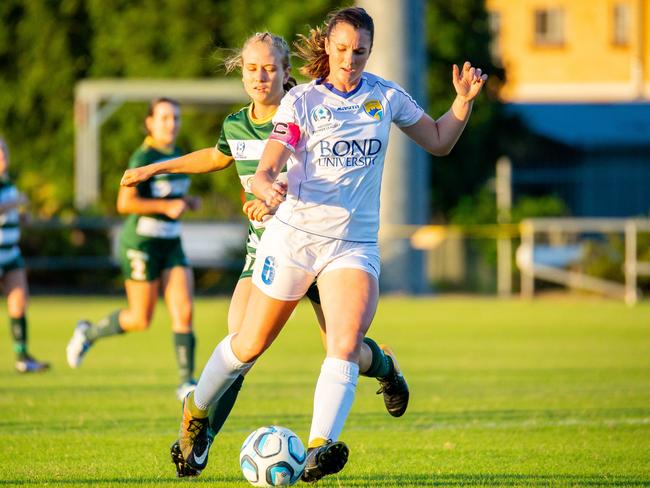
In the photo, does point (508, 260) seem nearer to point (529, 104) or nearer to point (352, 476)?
point (529, 104)

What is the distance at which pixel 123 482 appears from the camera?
252 inches

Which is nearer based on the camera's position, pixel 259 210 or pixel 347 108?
pixel 259 210

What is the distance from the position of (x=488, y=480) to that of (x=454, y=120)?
1.77 metres

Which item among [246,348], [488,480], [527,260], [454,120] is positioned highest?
[454,120]

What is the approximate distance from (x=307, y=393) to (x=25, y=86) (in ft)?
77.3

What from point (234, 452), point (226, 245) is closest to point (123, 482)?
point (234, 452)

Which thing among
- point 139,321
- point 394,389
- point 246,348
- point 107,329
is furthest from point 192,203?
point 246,348

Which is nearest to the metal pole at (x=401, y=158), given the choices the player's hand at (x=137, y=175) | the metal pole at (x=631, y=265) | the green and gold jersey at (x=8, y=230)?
the metal pole at (x=631, y=265)

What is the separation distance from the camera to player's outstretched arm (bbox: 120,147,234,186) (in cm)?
683

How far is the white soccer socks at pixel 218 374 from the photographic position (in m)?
6.26

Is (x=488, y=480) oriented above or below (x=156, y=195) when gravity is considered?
below

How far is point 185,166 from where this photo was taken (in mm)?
6926

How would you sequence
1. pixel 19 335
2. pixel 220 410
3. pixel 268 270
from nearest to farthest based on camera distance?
pixel 268 270 < pixel 220 410 < pixel 19 335

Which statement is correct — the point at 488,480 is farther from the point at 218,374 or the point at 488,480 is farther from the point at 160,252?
the point at 160,252
